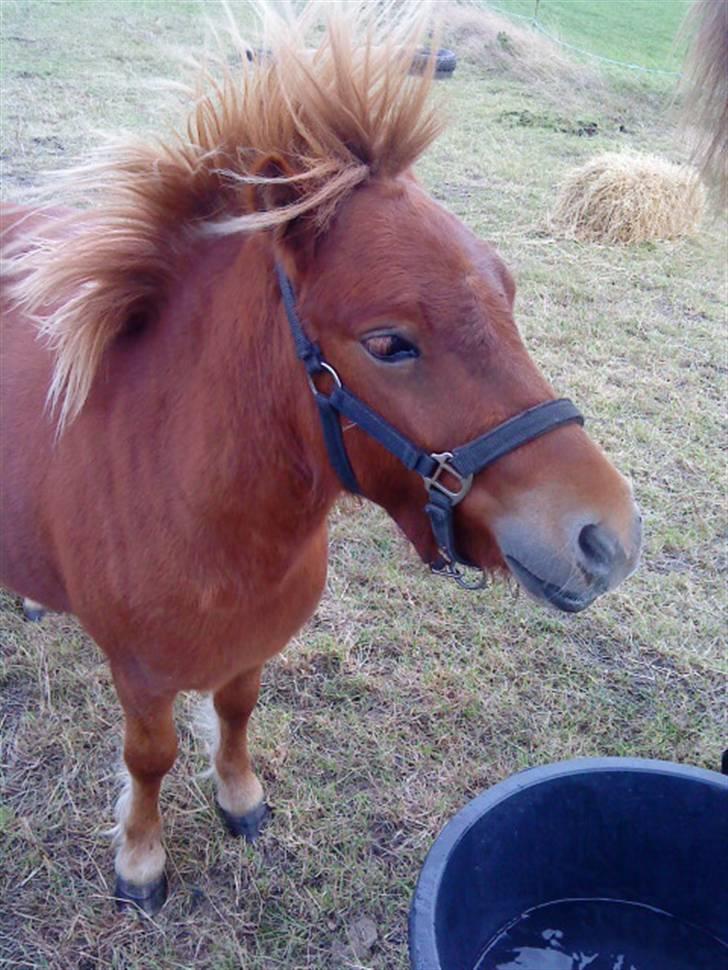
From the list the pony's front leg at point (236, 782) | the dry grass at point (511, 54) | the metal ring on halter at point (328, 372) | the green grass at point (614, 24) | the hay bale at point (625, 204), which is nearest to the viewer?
the metal ring on halter at point (328, 372)

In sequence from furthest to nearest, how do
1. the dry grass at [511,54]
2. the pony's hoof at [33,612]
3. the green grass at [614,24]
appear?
the green grass at [614,24] < the dry grass at [511,54] < the pony's hoof at [33,612]

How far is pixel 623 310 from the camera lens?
18.3 feet

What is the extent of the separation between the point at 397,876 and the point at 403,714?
0.55m

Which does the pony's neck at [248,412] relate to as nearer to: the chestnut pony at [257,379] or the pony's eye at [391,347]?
the chestnut pony at [257,379]

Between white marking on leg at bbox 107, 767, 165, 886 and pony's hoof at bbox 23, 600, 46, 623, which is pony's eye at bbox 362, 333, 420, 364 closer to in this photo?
white marking on leg at bbox 107, 767, 165, 886

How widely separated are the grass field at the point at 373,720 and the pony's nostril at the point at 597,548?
86cm

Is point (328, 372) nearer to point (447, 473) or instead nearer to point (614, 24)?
point (447, 473)

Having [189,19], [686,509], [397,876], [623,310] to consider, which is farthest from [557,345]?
[189,19]

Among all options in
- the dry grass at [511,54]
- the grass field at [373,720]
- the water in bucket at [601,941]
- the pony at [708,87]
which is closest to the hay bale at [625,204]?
the grass field at [373,720]

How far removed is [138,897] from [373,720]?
0.86m

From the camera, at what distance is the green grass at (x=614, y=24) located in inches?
559

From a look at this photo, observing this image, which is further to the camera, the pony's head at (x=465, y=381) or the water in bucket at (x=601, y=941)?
the water in bucket at (x=601, y=941)

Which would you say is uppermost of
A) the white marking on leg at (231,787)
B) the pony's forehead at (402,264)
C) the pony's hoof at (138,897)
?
the pony's forehead at (402,264)

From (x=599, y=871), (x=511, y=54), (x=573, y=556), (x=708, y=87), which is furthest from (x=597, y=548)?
(x=511, y=54)
